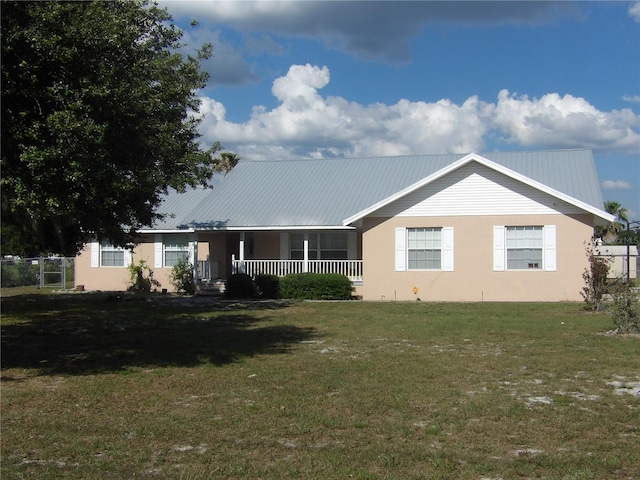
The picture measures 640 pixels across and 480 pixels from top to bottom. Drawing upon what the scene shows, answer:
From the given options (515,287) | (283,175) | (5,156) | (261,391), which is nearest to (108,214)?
(5,156)

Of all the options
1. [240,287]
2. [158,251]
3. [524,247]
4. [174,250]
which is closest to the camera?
[524,247]

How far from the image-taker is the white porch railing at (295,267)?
2405cm

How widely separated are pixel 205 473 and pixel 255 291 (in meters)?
18.2

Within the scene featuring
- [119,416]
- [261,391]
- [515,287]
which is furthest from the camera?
[515,287]

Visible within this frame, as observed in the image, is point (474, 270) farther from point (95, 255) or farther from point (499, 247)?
point (95, 255)

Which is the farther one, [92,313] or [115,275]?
[115,275]

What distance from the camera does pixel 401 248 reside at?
22.0 metres

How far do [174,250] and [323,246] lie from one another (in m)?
6.40

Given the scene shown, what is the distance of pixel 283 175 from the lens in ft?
93.8

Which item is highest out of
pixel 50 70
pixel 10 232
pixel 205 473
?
pixel 50 70

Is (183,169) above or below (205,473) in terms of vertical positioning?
above

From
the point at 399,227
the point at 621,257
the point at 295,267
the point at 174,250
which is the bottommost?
the point at 295,267

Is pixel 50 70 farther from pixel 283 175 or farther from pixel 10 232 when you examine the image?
pixel 283 175

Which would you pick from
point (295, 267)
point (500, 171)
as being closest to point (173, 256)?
point (295, 267)
